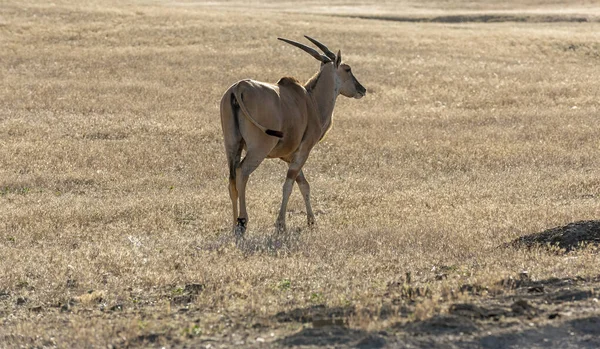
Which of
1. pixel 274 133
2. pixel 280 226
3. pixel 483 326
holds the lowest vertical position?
pixel 280 226

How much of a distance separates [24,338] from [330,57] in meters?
8.08

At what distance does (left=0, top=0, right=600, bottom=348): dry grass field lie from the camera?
23.3 feet

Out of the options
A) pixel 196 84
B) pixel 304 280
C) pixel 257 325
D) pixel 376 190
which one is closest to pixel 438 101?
pixel 196 84

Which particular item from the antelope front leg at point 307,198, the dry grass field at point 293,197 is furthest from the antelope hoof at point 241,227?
the antelope front leg at point 307,198

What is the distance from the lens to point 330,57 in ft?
45.8

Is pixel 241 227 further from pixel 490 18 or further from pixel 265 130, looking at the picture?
pixel 490 18

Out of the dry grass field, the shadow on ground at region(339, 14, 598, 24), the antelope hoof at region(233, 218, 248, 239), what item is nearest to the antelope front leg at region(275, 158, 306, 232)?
the dry grass field

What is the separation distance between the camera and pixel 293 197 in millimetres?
14461

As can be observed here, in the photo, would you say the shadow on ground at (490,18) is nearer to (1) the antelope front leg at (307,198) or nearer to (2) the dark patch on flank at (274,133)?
(1) the antelope front leg at (307,198)

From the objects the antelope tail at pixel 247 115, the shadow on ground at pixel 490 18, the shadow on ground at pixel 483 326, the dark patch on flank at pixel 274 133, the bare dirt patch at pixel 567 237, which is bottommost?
the shadow on ground at pixel 490 18

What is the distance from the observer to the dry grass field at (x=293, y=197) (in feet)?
23.3

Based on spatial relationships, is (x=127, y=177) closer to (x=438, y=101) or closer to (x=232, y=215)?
(x=232, y=215)

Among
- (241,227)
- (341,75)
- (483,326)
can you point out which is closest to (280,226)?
(241,227)

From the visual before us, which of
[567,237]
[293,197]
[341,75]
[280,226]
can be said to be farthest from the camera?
[293,197]
